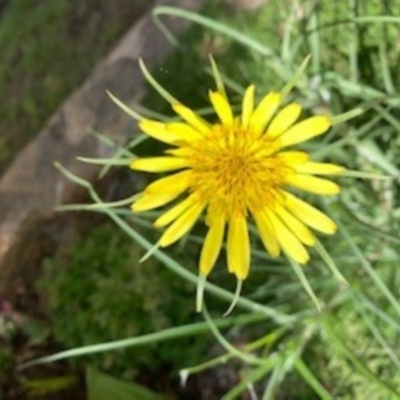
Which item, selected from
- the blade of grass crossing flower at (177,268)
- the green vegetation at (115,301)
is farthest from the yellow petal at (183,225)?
the green vegetation at (115,301)

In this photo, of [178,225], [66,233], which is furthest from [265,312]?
[66,233]

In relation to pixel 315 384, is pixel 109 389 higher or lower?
lower

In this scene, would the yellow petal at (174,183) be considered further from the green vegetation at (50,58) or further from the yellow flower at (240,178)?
the green vegetation at (50,58)

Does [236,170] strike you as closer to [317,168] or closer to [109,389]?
[317,168]

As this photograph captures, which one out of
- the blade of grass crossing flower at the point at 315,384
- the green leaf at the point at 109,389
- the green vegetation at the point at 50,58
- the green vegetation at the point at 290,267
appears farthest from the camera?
the green vegetation at the point at 50,58

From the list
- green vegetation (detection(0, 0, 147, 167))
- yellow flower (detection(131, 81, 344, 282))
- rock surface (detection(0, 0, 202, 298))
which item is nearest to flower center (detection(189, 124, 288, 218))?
yellow flower (detection(131, 81, 344, 282))

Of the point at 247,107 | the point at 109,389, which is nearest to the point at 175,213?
the point at 247,107

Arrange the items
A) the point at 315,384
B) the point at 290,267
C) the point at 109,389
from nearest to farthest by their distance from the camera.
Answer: the point at 315,384 < the point at 290,267 < the point at 109,389

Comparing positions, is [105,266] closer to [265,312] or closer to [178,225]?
[265,312]
